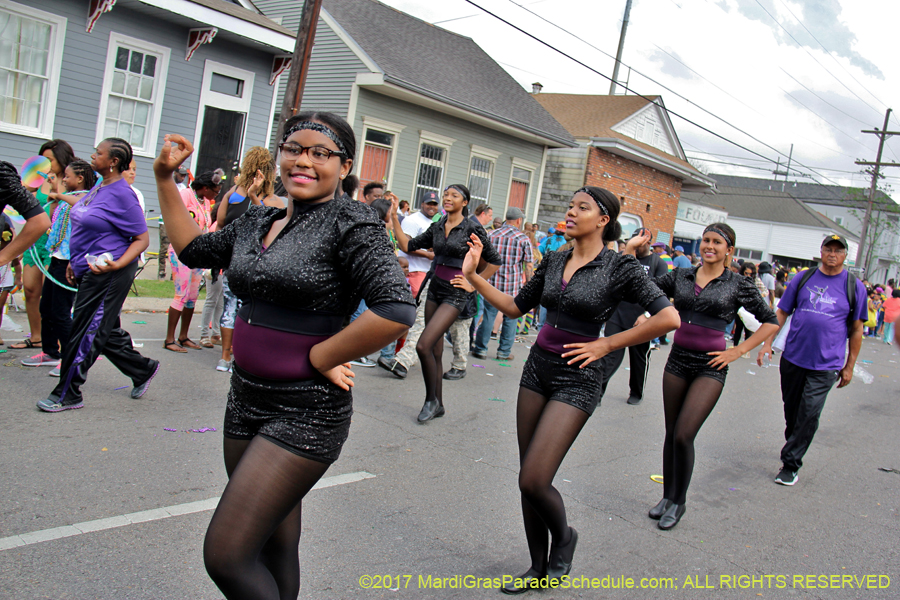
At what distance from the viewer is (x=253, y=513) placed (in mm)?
2229

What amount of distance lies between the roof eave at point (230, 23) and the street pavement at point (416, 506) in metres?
7.97

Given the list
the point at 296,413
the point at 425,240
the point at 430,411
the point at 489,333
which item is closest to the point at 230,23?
the point at 489,333

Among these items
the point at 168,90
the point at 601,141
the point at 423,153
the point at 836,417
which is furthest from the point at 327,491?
the point at 601,141

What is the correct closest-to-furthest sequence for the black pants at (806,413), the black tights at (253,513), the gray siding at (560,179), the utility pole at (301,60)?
the black tights at (253,513)
the black pants at (806,413)
the utility pole at (301,60)
the gray siding at (560,179)

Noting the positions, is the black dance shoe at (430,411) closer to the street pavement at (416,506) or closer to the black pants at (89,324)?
the street pavement at (416,506)

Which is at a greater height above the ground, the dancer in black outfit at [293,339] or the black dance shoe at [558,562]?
the dancer in black outfit at [293,339]

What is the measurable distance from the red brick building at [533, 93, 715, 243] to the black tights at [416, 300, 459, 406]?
18592mm

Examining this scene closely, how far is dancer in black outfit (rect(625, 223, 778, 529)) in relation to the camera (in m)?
4.77

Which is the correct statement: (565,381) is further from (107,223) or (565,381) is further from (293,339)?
(107,223)

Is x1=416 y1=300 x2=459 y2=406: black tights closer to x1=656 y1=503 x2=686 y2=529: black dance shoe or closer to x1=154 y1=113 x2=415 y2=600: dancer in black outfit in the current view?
x1=656 y1=503 x2=686 y2=529: black dance shoe

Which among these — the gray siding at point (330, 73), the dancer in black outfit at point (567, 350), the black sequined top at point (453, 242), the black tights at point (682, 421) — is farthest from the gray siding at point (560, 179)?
the dancer in black outfit at point (567, 350)

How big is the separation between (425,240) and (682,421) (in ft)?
10.8

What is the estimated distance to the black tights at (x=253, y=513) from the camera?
86.2 inches

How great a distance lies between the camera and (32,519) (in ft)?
12.0
